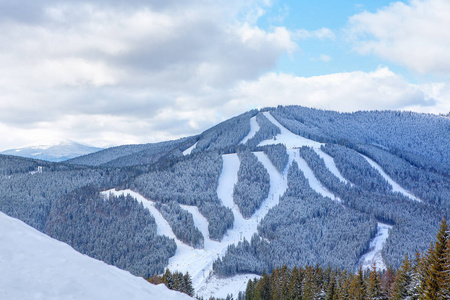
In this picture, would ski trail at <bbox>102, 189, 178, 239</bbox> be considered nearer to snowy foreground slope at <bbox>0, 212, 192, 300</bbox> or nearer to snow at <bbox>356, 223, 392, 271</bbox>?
snow at <bbox>356, 223, 392, 271</bbox>

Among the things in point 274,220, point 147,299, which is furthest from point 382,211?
point 147,299

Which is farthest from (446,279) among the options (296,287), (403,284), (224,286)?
(224,286)

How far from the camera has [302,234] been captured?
16762cm

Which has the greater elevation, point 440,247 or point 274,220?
point 440,247

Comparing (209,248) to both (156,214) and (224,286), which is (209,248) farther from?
(156,214)

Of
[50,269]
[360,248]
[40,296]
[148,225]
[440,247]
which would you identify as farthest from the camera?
[148,225]

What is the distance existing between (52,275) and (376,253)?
151 m

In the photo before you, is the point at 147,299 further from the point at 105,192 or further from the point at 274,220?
the point at 105,192

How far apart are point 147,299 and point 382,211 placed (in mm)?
185713

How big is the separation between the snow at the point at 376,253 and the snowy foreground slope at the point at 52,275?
13620 cm

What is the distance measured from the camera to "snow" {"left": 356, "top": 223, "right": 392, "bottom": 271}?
140350mm

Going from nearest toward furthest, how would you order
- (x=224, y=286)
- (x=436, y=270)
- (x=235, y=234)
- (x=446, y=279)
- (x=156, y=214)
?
(x=446, y=279), (x=436, y=270), (x=224, y=286), (x=235, y=234), (x=156, y=214)

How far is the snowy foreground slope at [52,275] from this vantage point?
13238mm

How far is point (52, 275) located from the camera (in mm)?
14258
